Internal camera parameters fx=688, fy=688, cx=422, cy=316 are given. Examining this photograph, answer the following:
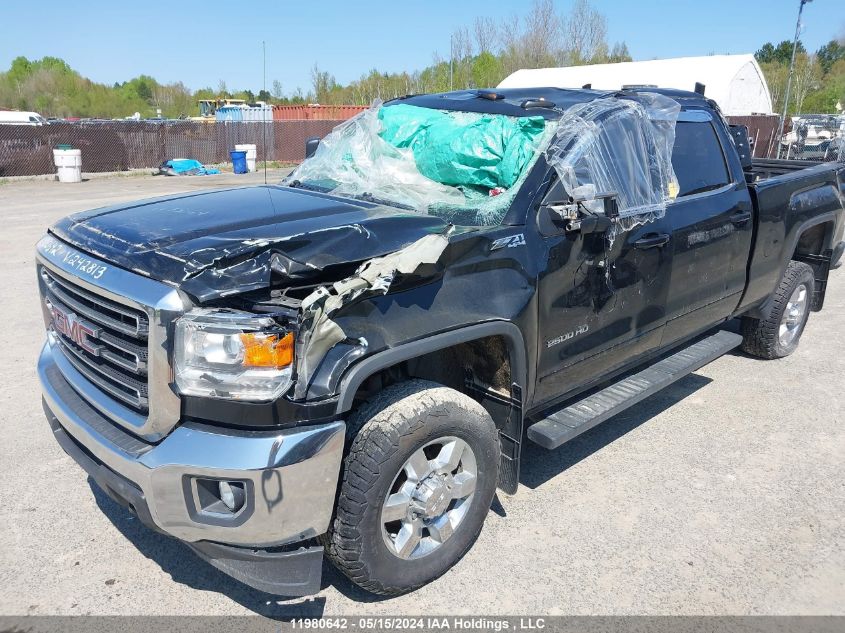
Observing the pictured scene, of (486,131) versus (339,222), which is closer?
(339,222)

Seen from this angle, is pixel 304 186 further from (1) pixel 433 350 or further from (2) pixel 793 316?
(2) pixel 793 316

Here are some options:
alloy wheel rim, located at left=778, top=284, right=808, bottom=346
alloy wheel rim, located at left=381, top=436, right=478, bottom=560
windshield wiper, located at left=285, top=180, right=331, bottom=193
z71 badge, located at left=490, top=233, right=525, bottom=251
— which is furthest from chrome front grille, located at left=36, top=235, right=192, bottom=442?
alloy wheel rim, located at left=778, top=284, right=808, bottom=346

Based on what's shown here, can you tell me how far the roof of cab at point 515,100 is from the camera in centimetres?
368

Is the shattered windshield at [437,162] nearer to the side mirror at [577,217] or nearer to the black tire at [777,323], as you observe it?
the side mirror at [577,217]

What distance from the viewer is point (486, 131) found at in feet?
11.7

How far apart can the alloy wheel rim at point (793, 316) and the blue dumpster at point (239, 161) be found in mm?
21256

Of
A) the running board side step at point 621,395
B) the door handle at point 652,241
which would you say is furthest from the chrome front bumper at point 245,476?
the door handle at point 652,241

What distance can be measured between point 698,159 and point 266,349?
3313mm

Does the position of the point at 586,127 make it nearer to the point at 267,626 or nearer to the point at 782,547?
the point at 782,547

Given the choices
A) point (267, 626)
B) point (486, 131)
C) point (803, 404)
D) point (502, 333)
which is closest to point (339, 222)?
point (502, 333)

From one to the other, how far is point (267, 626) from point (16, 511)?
161 centimetres

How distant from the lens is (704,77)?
104 ft

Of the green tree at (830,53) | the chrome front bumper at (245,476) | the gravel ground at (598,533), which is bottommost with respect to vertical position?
the gravel ground at (598,533)

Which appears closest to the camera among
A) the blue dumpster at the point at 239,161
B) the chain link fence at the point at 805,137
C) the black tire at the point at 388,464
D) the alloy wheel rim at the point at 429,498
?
the black tire at the point at 388,464
